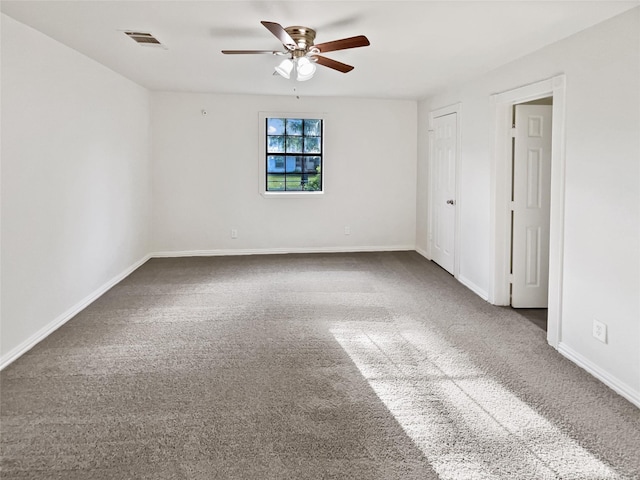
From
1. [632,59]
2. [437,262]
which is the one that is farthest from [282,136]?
[632,59]

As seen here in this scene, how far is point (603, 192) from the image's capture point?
9.74ft

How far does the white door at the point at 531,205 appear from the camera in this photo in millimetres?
4328

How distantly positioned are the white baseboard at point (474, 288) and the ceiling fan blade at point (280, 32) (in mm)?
3020

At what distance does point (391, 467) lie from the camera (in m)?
2.09

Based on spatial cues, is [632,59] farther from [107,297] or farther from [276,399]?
[107,297]

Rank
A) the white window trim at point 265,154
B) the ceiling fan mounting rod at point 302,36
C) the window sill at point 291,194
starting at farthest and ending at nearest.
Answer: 1. the window sill at point 291,194
2. the white window trim at point 265,154
3. the ceiling fan mounting rod at point 302,36

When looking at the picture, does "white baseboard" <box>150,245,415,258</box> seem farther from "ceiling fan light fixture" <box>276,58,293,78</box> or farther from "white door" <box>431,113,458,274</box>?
"ceiling fan light fixture" <box>276,58,293,78</box>

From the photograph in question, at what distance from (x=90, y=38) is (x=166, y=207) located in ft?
10.8

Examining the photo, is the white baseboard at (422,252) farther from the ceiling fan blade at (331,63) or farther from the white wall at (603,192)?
the ceiling fan blade at (331,63)

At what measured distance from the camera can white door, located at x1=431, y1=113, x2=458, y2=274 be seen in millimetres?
5781

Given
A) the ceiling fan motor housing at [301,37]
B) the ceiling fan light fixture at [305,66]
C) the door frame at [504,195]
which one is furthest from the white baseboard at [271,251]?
the ceiling fan motor housing at [301,37]

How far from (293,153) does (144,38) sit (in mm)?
3530

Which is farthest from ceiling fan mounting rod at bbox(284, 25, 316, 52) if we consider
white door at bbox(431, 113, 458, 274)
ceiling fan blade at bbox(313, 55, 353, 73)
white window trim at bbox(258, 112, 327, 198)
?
white window trim at bbox(258, 112, 327, 198)

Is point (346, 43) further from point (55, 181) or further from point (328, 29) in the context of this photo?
point (55, 181)
